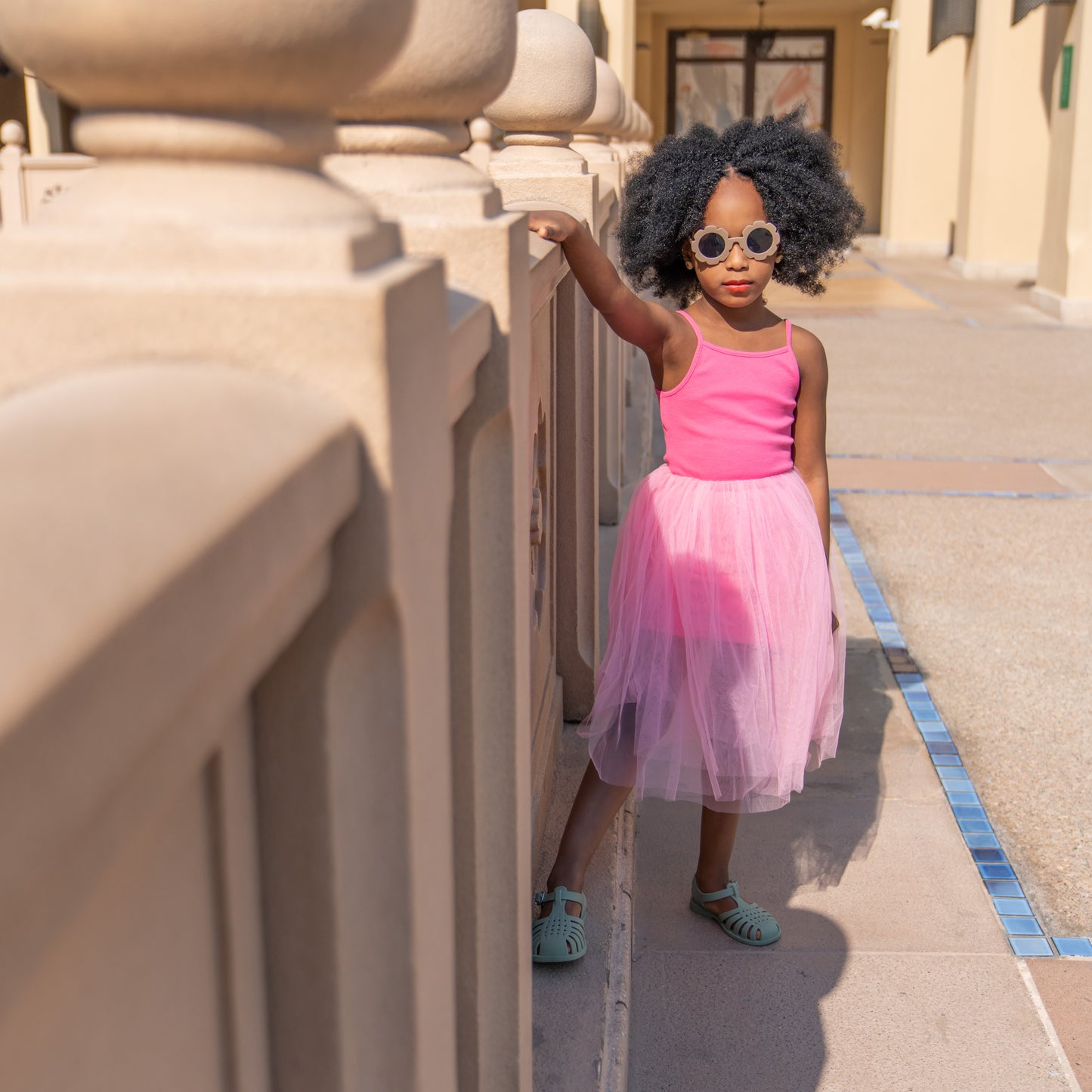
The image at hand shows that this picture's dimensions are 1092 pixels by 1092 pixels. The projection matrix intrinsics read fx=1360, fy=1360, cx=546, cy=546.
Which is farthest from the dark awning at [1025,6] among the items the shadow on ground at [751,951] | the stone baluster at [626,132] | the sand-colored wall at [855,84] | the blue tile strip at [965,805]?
the shadow on ground at [751,951]

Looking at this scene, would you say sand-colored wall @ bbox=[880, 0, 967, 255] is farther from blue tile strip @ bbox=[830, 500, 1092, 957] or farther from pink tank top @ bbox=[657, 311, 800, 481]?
pink tank top @ bbox=[657, 311, 800, 481]

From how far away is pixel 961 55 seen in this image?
63.7ft

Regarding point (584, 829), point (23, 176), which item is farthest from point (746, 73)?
point (584, 829)

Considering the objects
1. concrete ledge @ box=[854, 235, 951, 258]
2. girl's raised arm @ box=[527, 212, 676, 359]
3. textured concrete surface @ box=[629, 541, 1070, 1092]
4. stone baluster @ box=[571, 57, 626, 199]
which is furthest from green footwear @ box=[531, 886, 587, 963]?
concrete ledge @ box=[854, 235, 951, 258]

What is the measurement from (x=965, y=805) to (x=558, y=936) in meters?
1.38

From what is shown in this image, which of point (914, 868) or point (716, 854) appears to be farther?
point (914, 868)

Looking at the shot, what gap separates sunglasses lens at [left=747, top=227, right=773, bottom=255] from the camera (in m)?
2.56

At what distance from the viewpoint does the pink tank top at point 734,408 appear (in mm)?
2588

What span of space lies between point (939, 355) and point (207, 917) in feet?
33.3

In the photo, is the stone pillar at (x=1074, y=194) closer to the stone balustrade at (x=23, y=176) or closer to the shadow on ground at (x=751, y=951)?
the stone balustrade at (x=23, y=176)

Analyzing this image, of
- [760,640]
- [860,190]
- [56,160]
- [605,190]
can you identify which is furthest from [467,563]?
[860,190]

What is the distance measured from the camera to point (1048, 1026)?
246 centimetres

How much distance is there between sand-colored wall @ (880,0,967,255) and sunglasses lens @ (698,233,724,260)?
17.9 meters

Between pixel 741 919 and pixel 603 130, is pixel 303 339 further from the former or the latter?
pixel 603 130
